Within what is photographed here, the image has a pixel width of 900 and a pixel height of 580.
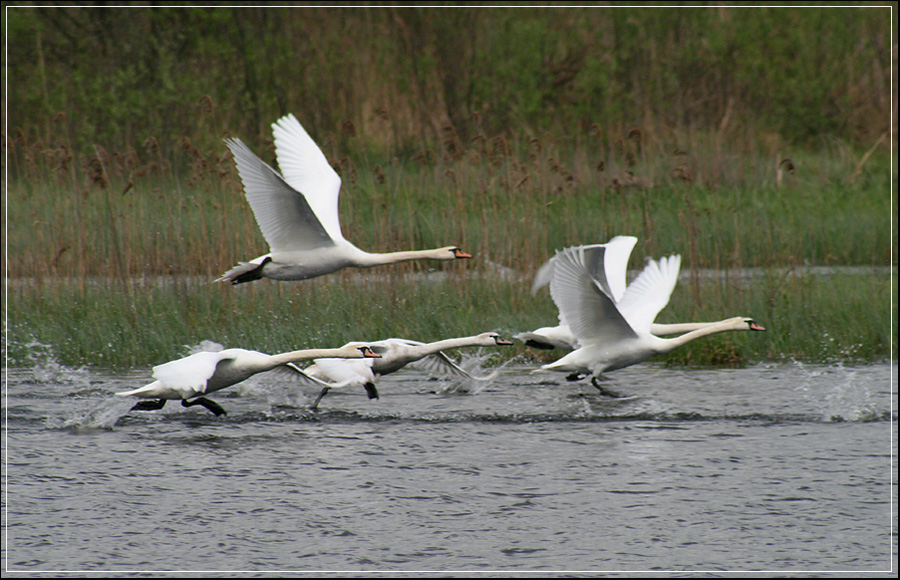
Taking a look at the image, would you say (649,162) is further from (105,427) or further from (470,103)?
(105,427)

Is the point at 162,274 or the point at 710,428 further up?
the point at 162,274

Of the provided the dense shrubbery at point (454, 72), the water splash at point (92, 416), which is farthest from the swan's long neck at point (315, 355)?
the dense shrubbery at point (454, 72)

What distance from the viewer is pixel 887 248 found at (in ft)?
42.4

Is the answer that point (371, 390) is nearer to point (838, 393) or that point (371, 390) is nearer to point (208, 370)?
point (208, 370)

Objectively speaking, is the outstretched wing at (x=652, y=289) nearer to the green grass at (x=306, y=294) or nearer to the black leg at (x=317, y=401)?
the green grass at (x=306, y=294)

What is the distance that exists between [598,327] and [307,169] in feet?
7.91

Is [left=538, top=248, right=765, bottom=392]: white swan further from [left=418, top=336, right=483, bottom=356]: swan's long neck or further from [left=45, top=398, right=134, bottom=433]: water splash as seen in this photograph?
[left=45, top=398, right=134, bottom=433]: water splash

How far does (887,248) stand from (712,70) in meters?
8.48

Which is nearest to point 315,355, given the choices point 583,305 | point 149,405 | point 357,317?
point 149,405

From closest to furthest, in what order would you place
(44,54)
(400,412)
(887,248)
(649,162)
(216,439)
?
(216,439) → (400,412) → (887,248) → (649,162) → (44,54)

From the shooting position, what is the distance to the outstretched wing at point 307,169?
8.36 m

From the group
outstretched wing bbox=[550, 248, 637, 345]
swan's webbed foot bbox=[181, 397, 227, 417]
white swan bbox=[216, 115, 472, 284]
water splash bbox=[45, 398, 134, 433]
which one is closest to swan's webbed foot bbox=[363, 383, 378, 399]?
white swan bbox=[216, 115, 472, 284]

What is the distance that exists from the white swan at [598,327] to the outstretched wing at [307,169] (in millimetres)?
1717

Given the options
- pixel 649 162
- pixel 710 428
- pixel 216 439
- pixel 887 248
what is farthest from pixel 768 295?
pixel 649 162
